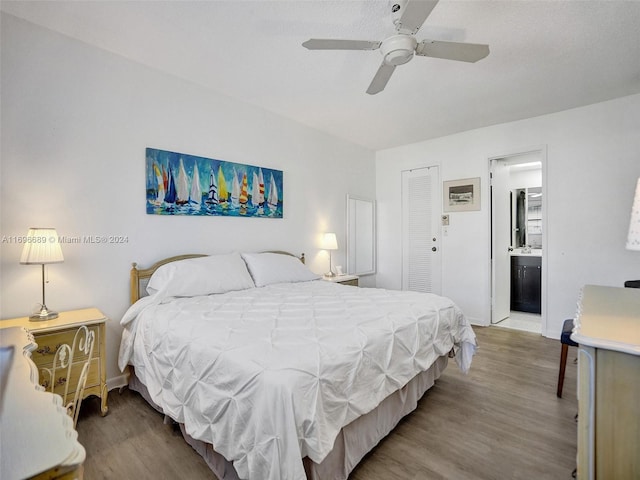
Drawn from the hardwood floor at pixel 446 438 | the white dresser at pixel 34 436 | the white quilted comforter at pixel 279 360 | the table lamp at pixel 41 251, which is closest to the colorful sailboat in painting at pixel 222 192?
the white quilted comforter at pixel 279 360

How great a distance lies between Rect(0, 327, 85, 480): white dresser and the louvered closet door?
470cm

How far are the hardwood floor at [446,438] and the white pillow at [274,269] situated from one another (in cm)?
139

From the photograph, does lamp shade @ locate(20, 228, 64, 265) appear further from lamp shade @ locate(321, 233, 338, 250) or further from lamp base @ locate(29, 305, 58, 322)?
lamp shade @ locate(321, 233, 338, 250)

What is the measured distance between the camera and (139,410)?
7.23 feet

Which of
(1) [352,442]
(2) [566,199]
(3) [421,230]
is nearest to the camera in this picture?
(1) [352,442]

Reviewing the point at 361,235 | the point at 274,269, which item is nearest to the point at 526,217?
the point at 361,235

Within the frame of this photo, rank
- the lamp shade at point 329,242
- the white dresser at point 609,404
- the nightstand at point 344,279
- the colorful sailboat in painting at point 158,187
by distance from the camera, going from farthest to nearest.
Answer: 1. the lamp shade at point 329,242
2. the nightstand at point 344,279
3. the colorful sailboat in painting at point 158,187
4. the white dresser at point 609,404

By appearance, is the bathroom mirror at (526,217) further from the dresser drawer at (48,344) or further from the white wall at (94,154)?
the dresser drawer at (48,344)

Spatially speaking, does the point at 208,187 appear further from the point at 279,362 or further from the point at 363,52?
the point at 279,362

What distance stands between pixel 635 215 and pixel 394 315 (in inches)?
48.8

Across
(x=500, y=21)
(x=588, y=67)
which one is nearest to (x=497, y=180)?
(x=588, y=67)

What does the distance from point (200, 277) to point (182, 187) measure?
93 cm

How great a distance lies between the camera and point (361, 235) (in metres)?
5.13

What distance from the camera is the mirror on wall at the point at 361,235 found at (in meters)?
4.90
